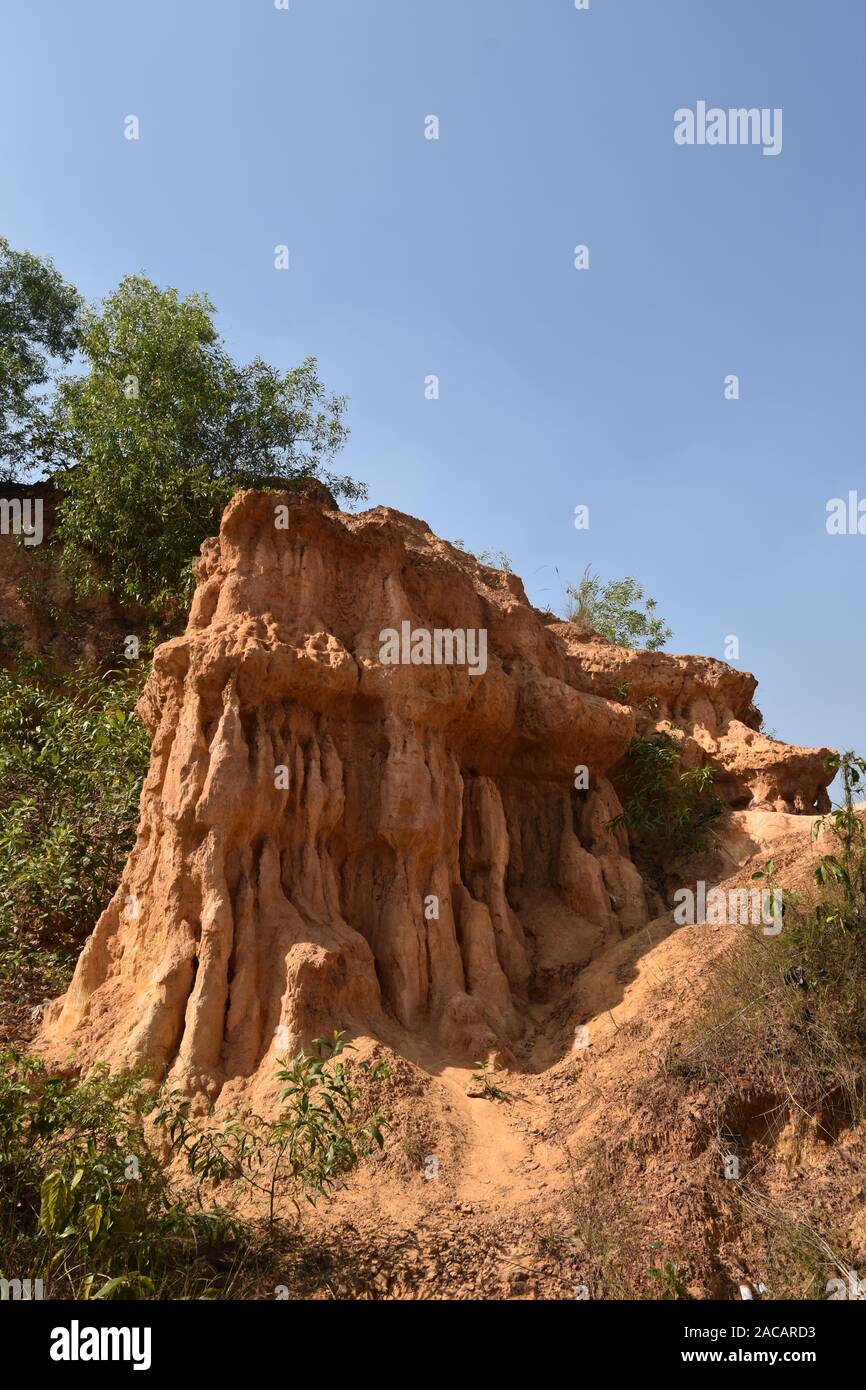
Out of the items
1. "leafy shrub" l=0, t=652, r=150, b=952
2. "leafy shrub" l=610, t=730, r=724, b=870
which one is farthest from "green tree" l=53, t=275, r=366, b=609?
"leafy shrub" l=610, t=730, r=724, b=870

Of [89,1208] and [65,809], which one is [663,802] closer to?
[65,809]

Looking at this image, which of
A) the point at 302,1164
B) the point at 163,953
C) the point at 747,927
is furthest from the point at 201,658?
the point at 747,927

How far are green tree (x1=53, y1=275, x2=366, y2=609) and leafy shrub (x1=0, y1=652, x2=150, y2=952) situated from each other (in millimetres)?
2855

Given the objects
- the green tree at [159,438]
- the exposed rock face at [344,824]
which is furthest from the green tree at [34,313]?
the exposed rock face at [344,824]

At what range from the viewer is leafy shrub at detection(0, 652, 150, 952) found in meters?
9.53

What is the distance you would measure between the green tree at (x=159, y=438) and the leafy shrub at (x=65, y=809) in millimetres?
2855

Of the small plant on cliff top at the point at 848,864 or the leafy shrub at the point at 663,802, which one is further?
the leafy shrub at the point at 663,802

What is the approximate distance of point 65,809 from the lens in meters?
10.6

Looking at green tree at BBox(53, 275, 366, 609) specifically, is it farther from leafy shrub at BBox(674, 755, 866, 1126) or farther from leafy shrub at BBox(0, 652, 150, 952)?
leafy shrub at BBox(674, 755, 866, 1126)

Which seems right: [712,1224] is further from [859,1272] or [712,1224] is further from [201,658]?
[201,658]

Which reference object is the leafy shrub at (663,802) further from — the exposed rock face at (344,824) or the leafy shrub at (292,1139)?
the leafy shrub at (292,1139)

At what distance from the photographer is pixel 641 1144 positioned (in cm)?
657

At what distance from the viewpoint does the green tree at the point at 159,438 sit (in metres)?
15.1
